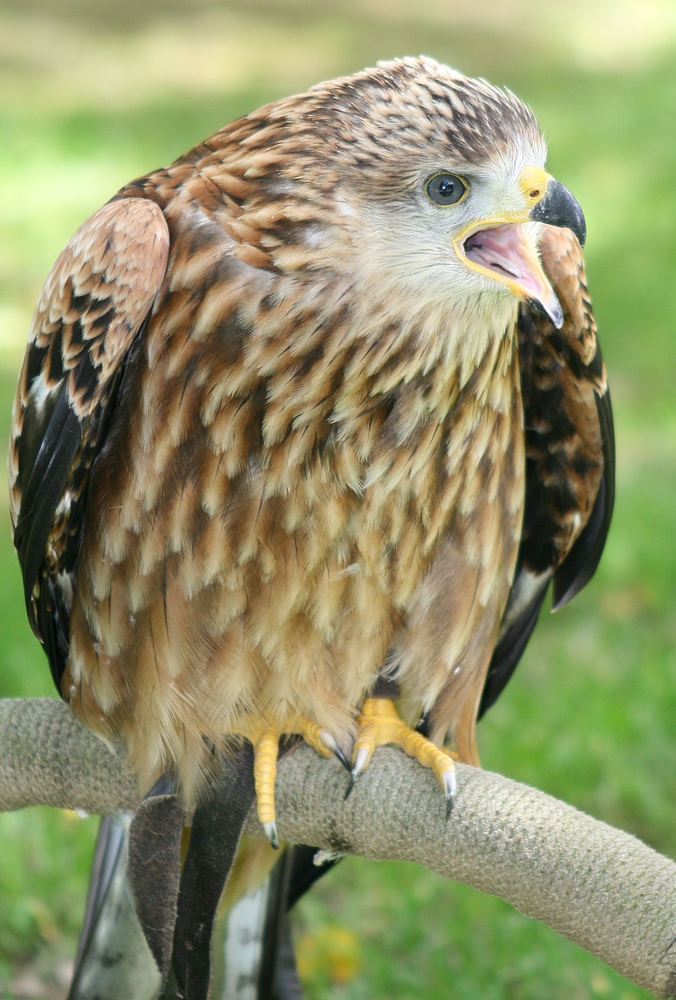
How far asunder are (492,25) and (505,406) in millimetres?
13131

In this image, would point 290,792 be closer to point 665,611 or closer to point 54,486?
point 54,486

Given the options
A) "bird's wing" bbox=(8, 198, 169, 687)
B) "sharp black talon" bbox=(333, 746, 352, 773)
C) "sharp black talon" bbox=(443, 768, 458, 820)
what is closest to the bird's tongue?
"bird's wing" bbox=(8, 198, 169, 687)

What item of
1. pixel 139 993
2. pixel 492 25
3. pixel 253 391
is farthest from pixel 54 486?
pixel 492 25

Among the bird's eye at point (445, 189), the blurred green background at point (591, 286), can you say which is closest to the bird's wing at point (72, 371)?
the bird's eye at point (445, 189)

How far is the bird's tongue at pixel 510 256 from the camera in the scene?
2.29 m

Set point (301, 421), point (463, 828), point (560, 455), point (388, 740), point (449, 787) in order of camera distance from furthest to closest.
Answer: point (560, 455) < point (388, 740) < point (301, 421) < point (449, 787) < point (463, 828)

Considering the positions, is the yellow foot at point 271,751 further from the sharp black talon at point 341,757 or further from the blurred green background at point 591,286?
the blurred green background at point 591,286

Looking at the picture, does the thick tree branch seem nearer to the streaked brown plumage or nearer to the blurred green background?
the streaked brown plumage

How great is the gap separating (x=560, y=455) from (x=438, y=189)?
1028mm

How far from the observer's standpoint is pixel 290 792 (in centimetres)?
257

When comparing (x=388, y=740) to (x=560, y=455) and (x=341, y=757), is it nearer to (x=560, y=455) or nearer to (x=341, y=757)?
(x=341, y=757)

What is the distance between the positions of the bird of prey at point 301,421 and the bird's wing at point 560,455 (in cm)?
1

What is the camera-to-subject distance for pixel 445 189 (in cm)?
230

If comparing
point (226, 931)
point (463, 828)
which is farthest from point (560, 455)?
point (226, 931)
